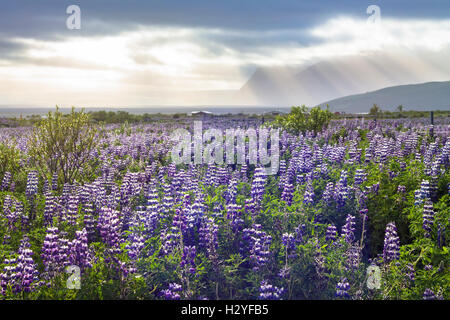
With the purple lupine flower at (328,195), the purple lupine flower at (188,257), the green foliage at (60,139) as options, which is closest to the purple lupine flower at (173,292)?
the purple lupine flower at (188,257)

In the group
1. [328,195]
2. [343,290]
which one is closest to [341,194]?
[328,195]

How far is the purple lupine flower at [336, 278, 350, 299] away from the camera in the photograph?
4582 mm

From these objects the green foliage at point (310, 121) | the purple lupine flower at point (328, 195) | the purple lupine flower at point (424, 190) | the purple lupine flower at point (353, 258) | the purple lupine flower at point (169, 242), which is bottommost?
the purple lupine flower at point (353, 258)

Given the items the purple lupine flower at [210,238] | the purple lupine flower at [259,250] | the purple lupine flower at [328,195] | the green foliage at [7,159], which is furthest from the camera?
the green foliage at [7,159]

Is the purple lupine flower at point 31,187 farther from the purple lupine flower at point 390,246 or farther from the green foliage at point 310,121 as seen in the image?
the green foliage at point 310,121

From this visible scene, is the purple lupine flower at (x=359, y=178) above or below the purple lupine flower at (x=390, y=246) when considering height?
above

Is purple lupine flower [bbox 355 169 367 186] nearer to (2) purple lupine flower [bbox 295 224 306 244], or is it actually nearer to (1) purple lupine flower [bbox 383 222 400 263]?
(2) purple lupine flower [bbox 295 224 306 244]

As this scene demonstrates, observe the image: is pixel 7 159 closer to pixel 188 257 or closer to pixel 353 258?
pixel 188 257

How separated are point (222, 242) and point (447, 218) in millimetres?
3690

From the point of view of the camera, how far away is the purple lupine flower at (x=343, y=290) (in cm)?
458

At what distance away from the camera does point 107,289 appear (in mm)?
4594

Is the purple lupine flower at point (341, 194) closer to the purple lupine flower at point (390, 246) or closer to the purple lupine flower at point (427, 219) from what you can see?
the purple lupine flower at point (427, 219)

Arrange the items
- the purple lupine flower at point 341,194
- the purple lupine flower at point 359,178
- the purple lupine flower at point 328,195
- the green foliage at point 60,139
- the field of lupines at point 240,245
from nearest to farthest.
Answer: the field of lupines at point 240,245 < the purple lupine flower at point 341,194 < the purple lupine flower at point 328,195 < the purple lupine flower at point 359,178 < the green foliage at point 60,139

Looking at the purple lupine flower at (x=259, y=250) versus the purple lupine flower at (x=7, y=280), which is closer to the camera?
the purple lupine flower at (x=7, y=280)
